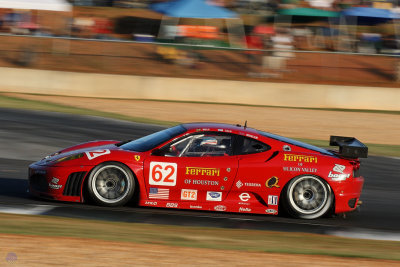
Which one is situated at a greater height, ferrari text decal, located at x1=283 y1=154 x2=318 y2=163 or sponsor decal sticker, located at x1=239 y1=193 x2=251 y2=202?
ferrari text decal, located at x1=283 y1=154 x2=318 y2=163

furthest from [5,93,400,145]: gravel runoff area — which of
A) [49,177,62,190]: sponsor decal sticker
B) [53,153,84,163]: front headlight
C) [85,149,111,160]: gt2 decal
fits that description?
[49,177,62,190]: sponsor decal sticker

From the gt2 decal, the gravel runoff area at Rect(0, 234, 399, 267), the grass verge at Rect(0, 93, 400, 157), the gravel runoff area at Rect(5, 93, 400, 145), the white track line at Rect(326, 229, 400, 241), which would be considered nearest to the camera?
the gravel runoff area at Rect(0, 234, 399, 267)

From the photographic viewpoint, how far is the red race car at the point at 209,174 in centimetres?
845

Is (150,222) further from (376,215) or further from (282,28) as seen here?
(282,28)

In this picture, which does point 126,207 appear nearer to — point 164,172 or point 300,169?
point 164,172

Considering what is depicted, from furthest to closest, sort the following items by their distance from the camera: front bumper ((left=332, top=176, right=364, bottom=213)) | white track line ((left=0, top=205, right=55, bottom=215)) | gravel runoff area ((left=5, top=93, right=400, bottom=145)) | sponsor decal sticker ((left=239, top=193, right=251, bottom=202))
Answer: gravel runoff area ((left=5, top=93, right=400, bottom=145)) < front bumper ((left=332, top=176, right=364, bottom=213)) < sponsor decal sticker ((left=239, top=193, right=251, bottom=202)) < white track line ((left=0, top=205, right=55, bottom=215))

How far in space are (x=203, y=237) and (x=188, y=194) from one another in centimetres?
133

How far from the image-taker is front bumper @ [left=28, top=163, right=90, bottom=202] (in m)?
8.41

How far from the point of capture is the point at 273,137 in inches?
359

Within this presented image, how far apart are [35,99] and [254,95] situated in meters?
7.63

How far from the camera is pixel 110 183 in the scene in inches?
334

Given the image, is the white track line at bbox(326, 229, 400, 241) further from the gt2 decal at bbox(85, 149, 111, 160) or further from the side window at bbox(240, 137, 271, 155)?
the gt2 decal at bbox(85, 149, 111, 160)

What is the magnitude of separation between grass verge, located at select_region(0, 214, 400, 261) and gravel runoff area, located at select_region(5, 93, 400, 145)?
10260 millimetres

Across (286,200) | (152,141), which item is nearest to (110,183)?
(152,141)
